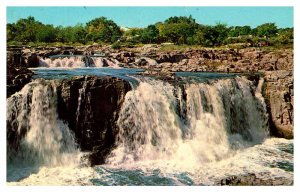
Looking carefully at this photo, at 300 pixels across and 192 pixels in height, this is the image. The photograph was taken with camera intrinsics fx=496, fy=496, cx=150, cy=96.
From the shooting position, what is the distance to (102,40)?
9289mm

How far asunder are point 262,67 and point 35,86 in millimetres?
4838

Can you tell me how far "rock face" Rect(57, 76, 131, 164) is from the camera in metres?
8.25

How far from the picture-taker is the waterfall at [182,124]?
8281 millimetres

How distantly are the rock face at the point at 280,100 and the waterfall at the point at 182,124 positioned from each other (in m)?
0.49

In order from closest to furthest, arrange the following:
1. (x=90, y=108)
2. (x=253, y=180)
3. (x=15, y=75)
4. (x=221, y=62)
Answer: (x=253, y=180)
(x=15, y=75)
(x=90, y=108)
(x=221, y=62)

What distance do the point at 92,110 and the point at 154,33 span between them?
75.6 inches

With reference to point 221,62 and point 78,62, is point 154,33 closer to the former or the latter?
point 78,62

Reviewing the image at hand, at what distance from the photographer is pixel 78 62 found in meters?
9.54

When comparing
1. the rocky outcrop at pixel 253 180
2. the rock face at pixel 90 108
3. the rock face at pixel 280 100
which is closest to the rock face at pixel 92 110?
the rock face at pixel 90 108

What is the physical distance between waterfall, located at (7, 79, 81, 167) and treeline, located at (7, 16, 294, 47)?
36.7 inches

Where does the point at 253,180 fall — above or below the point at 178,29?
below

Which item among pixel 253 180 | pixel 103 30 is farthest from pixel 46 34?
pixel 253 180
